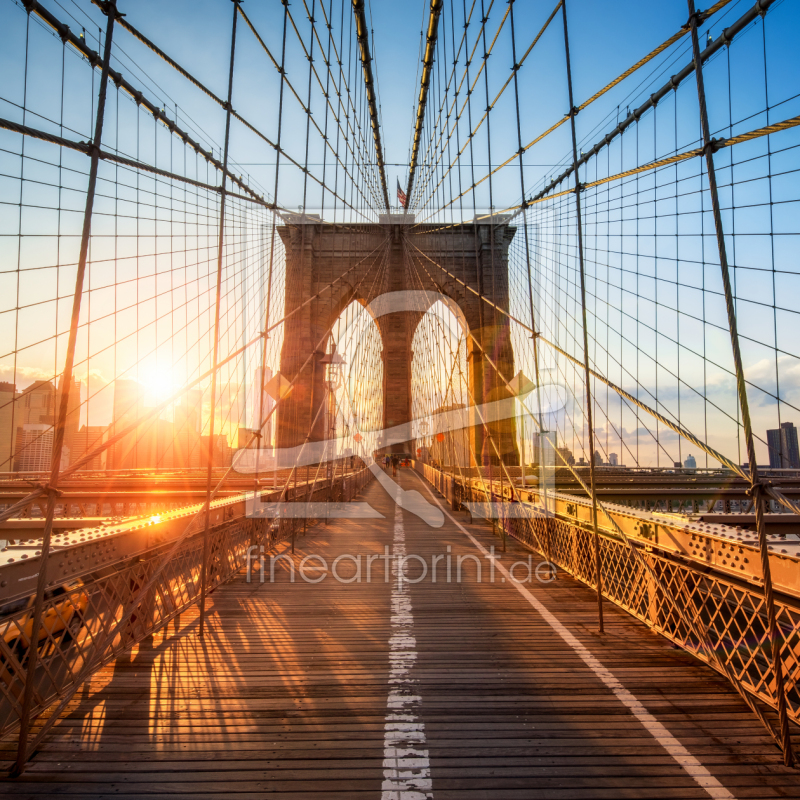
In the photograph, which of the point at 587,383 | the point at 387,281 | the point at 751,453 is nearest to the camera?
the point at 751,453

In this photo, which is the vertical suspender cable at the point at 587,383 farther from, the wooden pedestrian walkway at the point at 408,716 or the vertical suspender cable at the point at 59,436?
the vertical suspender cable at the point at 59,436

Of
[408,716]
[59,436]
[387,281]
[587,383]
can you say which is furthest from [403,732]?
[387,281]

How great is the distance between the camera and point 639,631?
4.00 meters

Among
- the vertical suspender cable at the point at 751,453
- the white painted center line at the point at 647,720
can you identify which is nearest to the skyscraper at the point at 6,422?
the white painted center line at the point at 647,720

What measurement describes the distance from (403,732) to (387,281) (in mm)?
27788

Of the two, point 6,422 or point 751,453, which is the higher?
point 6,422

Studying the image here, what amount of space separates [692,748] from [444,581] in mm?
3538

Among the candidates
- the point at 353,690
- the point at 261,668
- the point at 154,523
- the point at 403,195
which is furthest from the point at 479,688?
the point at 403,195

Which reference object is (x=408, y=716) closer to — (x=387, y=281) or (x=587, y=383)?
(x=587, y=383)

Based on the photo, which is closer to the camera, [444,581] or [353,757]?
[353,757]

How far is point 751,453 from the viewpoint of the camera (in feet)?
8.30

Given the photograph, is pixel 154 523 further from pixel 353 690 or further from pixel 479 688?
pixel 479 688

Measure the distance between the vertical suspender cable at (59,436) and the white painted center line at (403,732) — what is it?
1553 mm

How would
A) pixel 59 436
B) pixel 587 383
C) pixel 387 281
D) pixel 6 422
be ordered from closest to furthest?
1. pixel 59 436
2. pixel 587 383
3. pixel 6 422
4. pixel 387 281
